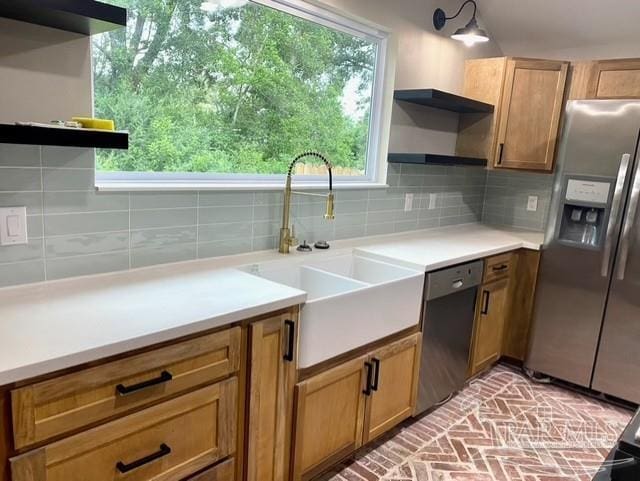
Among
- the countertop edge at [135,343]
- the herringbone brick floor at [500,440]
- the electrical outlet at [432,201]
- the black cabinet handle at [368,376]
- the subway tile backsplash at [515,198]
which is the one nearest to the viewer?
the countertop edge at [135,343]

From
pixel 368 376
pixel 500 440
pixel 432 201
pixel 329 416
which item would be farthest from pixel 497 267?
pixel 329 416

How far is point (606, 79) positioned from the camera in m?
2.99

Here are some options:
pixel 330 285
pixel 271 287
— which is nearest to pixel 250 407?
pixel 271 287

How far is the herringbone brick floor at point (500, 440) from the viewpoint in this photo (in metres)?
2.24

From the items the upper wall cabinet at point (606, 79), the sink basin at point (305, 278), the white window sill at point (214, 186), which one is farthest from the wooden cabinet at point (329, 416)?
the upper wall cabinet at point (606, 79)

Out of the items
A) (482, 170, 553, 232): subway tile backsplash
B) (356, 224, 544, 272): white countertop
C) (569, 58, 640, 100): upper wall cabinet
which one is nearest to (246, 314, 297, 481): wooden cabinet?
(356, 224, 544, 272): white countertop

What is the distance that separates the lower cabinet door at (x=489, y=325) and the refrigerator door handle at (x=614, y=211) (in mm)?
569

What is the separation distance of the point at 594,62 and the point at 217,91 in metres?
2.38

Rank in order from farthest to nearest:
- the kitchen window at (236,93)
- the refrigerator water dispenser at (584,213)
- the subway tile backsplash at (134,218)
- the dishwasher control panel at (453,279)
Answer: the refrigerator water dispenser at (584,213)
the dishwasher control panel at (453,279)
the kitchen window at (236,93)
the subway tile backsplash at (134,218)

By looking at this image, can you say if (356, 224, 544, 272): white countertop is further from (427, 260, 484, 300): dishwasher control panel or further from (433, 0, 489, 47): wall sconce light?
(433, 0, 489, 47): wall sconce light

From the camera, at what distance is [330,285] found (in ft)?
7.23

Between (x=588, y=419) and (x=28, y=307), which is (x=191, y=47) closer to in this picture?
(x=28, y=307)

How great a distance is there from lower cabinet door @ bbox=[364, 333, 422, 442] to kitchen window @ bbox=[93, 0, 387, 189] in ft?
3.29

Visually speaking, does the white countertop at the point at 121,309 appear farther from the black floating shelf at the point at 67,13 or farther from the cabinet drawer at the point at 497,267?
the black floating shelf at the point at 67,13
